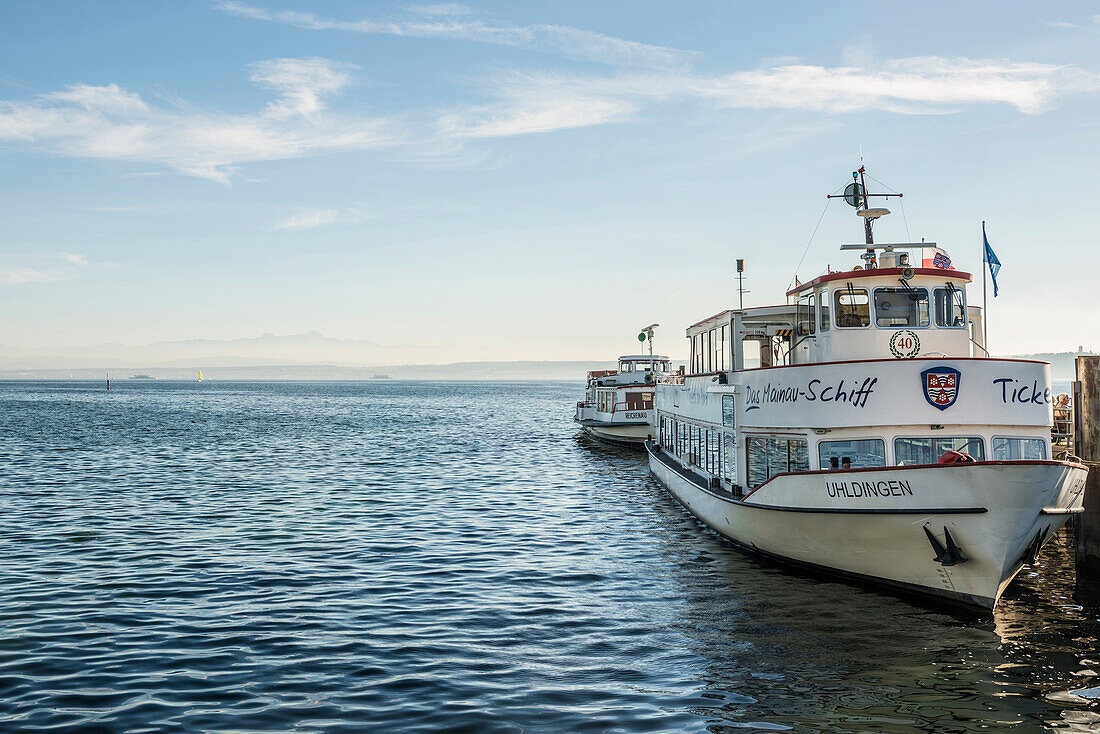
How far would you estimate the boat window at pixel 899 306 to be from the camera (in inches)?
688

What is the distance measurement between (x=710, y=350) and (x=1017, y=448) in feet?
31.7

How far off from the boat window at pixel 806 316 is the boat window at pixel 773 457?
2.78 metres

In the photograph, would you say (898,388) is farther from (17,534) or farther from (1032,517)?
(17,534)

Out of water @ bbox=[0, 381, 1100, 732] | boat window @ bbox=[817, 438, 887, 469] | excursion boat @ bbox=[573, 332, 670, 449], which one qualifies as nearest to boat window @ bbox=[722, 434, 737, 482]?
water @ bbox=[0, 381, 1100, 732]

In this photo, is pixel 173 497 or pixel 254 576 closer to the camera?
pixel 254 576

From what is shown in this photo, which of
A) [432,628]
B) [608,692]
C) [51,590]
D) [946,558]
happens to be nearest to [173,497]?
[51,590]

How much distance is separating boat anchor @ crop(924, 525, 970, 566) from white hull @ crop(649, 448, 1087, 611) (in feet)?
0.12

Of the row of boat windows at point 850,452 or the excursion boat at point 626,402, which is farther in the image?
the excursion boat at point 626,402

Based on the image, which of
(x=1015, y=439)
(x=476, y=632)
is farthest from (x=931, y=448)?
(x=476, y=632)

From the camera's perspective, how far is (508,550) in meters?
20.1

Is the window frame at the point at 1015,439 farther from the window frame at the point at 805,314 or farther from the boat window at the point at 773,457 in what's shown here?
the window frame at the point at 805,314

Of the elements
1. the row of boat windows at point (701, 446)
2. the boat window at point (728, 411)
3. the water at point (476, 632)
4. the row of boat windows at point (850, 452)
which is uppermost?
the boat window at point (728, 411)

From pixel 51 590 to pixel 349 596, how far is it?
5.69 metres

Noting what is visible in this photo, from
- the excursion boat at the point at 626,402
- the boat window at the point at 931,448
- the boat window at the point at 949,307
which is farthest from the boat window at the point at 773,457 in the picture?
the excursion boat at the point at 626,402
